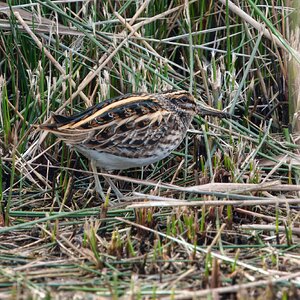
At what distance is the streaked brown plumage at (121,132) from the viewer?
5852 millimetres

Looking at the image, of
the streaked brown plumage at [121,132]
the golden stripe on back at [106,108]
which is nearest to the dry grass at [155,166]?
the streaked brown plumage at [121,132]

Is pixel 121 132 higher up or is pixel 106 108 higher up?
pixel 106 108

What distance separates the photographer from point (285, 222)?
5.10 meters

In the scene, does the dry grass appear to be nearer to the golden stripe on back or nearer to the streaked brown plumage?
the streaked brown plumage

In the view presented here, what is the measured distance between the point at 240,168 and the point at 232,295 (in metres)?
1.98

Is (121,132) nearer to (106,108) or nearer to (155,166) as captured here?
(106,108)

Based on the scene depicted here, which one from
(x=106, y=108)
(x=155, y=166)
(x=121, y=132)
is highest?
(x=106, y=108)

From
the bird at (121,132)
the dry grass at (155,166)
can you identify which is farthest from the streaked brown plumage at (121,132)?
the dry grass at (155,166)

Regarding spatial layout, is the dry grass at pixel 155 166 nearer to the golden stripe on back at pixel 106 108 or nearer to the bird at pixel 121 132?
the bird at pixel 121 132

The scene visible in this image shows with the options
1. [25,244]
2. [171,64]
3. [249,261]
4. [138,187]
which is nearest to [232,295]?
[249,261]

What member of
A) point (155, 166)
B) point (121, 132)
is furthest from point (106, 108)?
point (155, 166)

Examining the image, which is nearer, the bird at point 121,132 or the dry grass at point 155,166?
the dry grass at point 155,166

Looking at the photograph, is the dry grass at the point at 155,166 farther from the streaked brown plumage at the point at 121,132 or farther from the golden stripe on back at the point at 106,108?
the golden stripe on back at the point at 106,108

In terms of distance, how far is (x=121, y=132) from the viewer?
5.94 m
